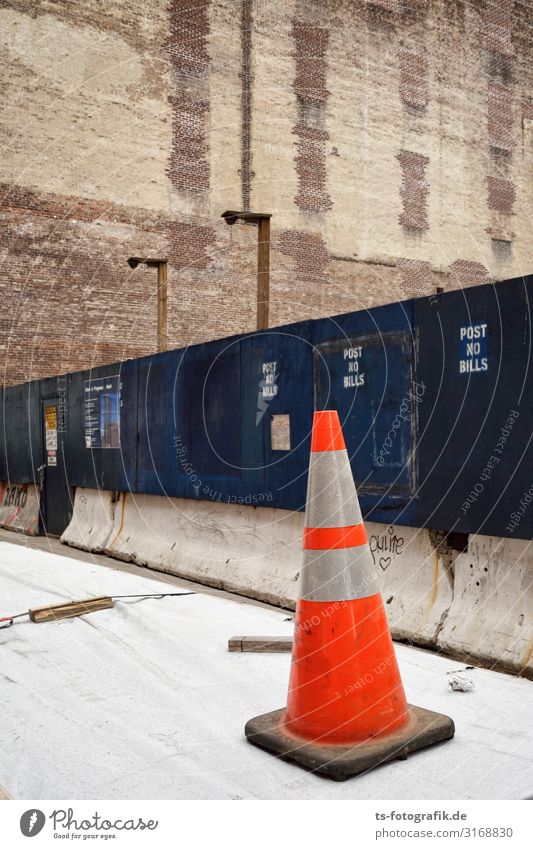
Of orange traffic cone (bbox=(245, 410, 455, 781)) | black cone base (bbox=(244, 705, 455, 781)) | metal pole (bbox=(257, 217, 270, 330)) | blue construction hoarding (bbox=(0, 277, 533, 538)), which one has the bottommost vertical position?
black cone base (bbox=(244, 705, 455, 781))

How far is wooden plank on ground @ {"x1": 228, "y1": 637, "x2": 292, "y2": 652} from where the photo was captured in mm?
5434

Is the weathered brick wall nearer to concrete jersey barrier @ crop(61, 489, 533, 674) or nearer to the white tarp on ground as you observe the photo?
concrete jersey barrier @ crop(61, 489, 533, 674)

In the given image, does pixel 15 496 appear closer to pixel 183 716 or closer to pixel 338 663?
pixel 183 716

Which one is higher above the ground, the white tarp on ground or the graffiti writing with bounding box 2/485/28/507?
the graffiti writing with bounding box 2/485/28/507

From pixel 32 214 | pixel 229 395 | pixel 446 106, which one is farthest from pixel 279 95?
pixel 229 395

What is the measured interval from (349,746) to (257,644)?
1.91 meters

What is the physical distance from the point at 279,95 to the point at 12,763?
22.8m

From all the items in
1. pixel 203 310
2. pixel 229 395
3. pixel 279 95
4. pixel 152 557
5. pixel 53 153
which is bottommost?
pixel 152 557

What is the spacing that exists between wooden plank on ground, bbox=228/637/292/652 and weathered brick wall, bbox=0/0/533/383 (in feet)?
53.7

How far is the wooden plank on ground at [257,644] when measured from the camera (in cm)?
543

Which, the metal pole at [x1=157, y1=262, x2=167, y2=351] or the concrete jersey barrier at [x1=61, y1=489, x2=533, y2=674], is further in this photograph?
the metal pole at [x1=157, y1=262, x2=167, y2=351]

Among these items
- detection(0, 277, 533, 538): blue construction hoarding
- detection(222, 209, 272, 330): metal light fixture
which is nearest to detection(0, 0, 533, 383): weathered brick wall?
detection(222, 209, 272, 330): metal light fixture

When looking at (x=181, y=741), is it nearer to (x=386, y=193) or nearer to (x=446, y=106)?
(x=386, y=193)

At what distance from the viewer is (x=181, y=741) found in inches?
155
